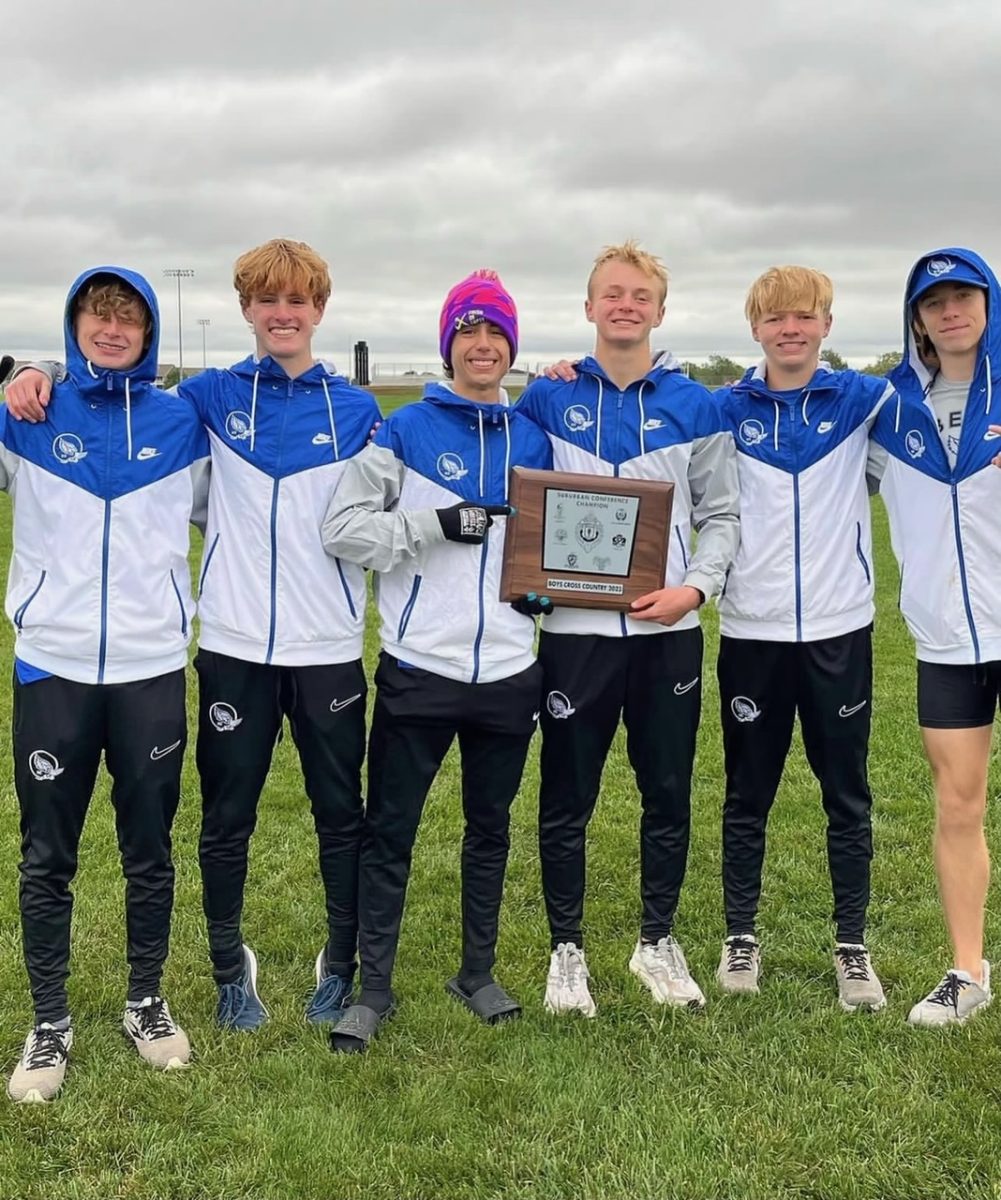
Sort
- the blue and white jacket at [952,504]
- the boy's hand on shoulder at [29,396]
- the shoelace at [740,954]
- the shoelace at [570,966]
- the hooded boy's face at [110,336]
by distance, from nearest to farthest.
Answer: the boy's hand on shoulder at [29,396]
the hooded boy's face at [110,336]
the blue and white jacket at [952,504]
the shoelace at [570,966]
the shoelace at [740,954]

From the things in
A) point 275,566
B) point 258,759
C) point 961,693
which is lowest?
point 258,759

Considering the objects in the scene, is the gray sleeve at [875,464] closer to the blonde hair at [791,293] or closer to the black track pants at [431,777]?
the blonde hair at [791,293]

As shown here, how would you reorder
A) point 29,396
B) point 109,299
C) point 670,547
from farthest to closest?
point 670,547
point 109,299
point 29,396

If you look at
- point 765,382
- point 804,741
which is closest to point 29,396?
point 765,382

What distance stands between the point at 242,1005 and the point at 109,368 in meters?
2.30

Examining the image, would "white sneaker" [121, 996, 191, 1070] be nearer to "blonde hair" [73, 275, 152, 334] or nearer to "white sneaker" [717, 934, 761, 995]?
"white sneaker" [717, 934, 761, 995]

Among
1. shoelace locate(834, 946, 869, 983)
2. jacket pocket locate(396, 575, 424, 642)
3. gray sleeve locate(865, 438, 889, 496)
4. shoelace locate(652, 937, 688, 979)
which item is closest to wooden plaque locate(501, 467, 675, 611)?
jacket pocket locate(396, 575, 424, 642)

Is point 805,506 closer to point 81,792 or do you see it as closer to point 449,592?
point 449,592

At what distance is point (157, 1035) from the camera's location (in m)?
3.73

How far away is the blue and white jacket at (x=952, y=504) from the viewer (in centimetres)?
379

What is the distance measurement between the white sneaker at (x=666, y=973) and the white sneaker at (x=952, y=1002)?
30.9 inches

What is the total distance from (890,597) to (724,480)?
29.4ft

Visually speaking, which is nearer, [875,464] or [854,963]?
[875,464]

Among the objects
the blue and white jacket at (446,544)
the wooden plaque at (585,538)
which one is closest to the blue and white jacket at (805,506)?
the wooden plaque at (585,538)
